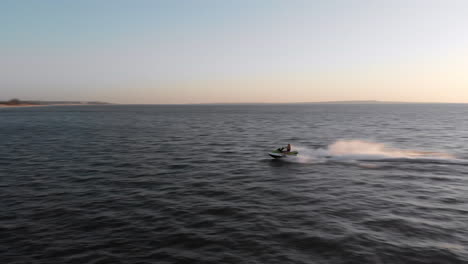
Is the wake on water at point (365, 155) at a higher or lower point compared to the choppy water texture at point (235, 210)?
higher

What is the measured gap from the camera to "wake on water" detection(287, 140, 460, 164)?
3700 centimetres

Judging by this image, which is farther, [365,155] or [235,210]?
[365,155]

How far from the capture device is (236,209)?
20625 millimetres

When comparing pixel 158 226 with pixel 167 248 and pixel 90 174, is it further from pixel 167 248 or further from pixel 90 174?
pixel 90 174

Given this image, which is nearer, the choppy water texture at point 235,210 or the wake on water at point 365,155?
the choppy water texture at point 235,210

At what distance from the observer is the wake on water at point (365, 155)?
37.0 m

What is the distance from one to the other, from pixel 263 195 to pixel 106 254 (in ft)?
42.3

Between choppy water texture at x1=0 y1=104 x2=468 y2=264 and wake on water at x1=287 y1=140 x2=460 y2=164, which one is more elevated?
wake on water at x1=287 y1=140 x2=460 y2=164

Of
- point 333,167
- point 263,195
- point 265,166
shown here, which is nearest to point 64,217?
point 263,195

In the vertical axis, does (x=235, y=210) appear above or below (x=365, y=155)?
below

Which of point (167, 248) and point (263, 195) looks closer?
point (167, 248)

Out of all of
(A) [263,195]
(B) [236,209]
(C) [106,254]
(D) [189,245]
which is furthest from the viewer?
(A) [263,195]

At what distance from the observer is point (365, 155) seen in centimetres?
3922

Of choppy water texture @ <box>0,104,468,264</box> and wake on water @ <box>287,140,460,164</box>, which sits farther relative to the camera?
Result: wake on water @ <box>287,140,460,164</box>
